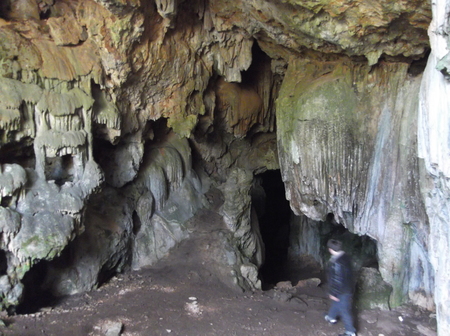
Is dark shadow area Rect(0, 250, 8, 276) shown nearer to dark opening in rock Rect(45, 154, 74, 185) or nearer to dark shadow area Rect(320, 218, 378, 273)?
dark opening in rock Rect(45, 154, 74, 185)

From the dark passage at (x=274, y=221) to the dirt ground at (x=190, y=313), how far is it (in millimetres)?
4676

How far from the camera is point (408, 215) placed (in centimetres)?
630

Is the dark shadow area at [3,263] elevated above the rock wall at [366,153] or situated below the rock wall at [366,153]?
below

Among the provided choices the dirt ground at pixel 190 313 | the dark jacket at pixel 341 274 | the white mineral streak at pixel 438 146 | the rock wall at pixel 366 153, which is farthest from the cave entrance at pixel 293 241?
the white mineral streak at pixel 438 146

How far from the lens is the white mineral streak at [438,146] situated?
3.59 m

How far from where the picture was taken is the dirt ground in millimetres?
6094

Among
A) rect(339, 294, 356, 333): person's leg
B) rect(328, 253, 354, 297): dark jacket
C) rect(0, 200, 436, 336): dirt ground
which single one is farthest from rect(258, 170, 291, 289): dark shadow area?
rect(328, 253, 354, 297): dark jacket

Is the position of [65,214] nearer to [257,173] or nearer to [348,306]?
[348,306]

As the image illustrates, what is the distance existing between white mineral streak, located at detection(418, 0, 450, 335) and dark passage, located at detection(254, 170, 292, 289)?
28.6ft

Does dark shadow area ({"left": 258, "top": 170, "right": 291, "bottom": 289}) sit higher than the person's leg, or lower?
lower

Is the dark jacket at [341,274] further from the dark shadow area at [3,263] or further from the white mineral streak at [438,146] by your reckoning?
the dark shadow area at [3,263]

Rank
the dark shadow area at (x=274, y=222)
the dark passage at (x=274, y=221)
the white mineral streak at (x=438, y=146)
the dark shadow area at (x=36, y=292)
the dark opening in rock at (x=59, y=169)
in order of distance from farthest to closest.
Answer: the dark shadow area at (x=274, y=222)
the dark passage at (x=274, y=221)
the dark opening in rock at (x=59, y=169)
the dark shadow area at (x=36, y=292)
the white mineral streak at (x=438, y=146)

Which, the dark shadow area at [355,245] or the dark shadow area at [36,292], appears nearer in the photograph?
the dark shadow area at [36,292]

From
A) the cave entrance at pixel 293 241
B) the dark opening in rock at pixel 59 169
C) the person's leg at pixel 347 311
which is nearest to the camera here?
the person's leg at pixel 347 311
